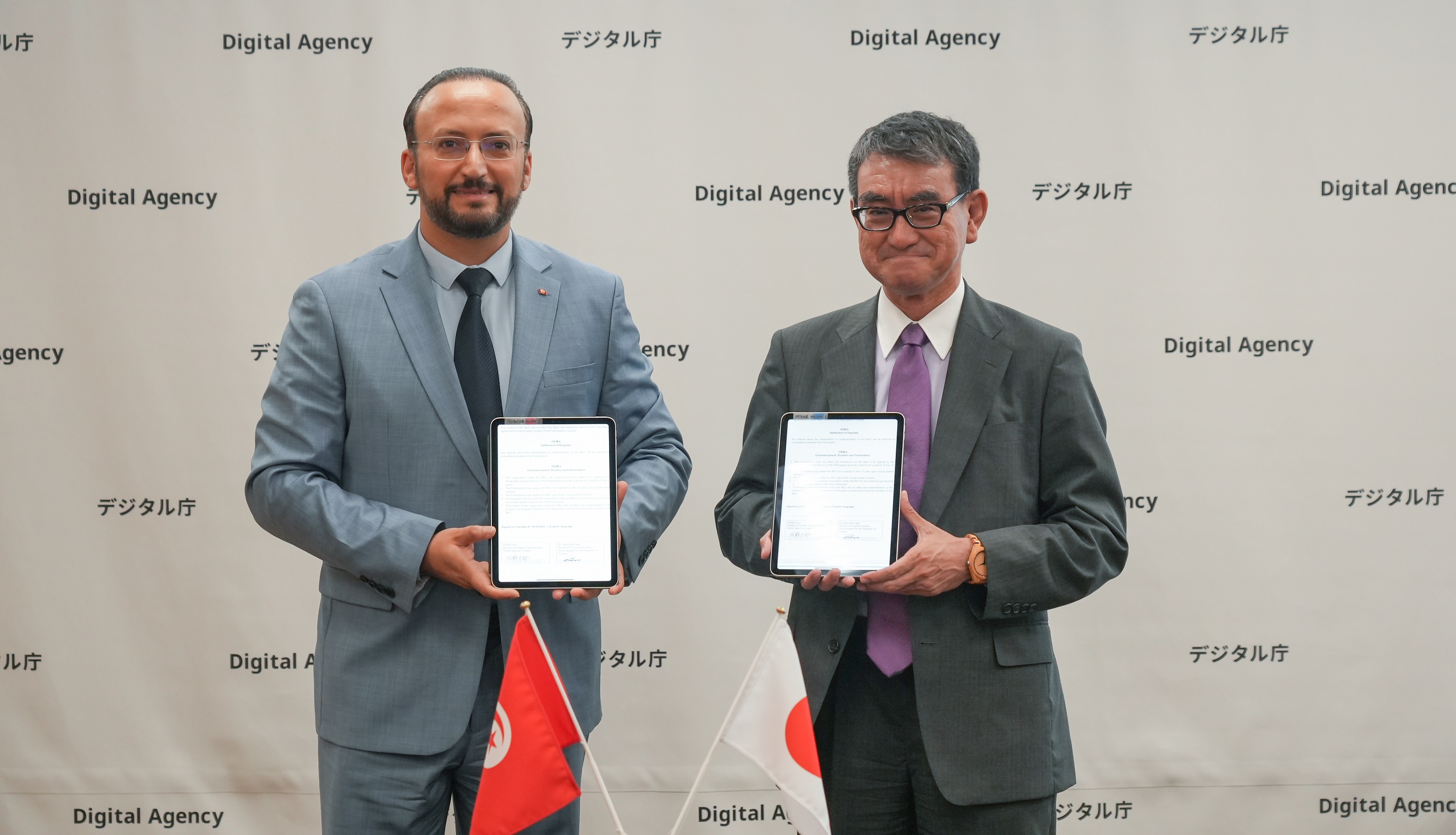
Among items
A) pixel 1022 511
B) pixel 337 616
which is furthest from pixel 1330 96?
pixel 337 616

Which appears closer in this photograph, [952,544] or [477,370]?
[952,544]

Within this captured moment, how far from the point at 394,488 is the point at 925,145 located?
1.15m

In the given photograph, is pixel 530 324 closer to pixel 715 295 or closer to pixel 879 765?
pixel 879 765

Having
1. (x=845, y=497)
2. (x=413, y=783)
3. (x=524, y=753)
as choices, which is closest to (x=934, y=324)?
(x=845, y=497)

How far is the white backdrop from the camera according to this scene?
126 inches

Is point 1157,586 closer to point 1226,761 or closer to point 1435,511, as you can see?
point 1226,761

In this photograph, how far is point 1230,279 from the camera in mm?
3250

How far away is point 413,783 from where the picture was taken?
6.14ft

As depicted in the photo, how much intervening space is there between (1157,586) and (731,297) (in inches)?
63.8

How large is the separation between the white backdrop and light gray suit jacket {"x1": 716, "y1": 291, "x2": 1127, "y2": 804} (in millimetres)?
1334

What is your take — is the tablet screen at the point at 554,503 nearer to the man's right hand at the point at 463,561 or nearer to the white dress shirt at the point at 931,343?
the man's right hand at the point at 463,561

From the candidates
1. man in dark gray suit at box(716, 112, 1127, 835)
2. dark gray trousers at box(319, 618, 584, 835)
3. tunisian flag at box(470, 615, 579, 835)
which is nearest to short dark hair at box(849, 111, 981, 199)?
man in dark gray suit at box(716, 112, 1127, 835)

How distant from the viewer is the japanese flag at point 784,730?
5.77ft

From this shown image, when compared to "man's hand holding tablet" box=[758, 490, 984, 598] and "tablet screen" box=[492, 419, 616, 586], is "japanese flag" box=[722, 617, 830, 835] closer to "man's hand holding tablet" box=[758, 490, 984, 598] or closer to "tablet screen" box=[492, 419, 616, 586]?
"man's hand holding tablet" box=[758, 490, 984, 598]
